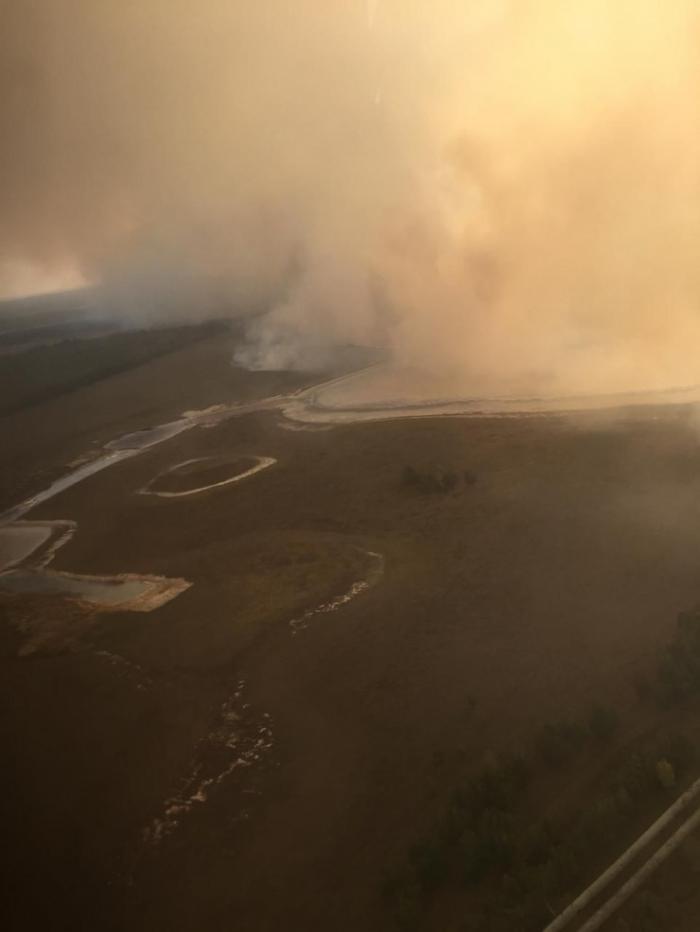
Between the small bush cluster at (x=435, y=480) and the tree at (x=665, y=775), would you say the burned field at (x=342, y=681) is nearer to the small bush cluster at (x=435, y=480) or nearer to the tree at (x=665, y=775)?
the small bush cluster at (x=435, y=480)

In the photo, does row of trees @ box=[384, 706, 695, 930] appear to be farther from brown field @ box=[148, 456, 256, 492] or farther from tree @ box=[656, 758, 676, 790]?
brown field @ box=[148, 456, 256, 492]

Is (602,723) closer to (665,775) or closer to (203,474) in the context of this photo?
(665,775)

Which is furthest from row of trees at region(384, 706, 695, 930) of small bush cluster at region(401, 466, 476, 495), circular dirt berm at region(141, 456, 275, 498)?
circular dirt berm at region(141, 456, 275, 498)

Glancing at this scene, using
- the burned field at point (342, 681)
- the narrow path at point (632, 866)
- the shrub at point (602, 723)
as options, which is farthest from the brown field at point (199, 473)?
the narrow path at point (632, 866)

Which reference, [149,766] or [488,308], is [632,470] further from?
[488,308]

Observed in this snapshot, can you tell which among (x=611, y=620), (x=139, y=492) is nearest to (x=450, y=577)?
(x=611, y=620)

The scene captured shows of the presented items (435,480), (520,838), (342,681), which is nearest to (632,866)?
(520,838)
